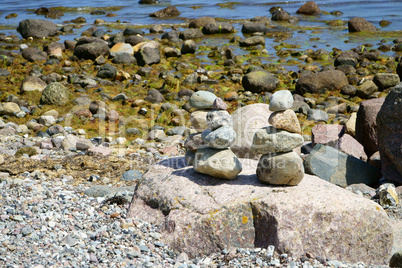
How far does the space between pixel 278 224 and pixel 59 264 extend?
2.28 m

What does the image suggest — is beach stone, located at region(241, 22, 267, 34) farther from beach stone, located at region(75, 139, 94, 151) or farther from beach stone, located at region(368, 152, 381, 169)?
beach stone, located at region(368, 152, 381, 169)

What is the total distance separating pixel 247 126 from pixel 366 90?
254 inches

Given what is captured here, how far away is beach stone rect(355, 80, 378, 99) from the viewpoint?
12.6 meters

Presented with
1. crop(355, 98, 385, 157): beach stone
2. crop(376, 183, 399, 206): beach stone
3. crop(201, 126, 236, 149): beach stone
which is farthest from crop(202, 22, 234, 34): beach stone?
crop(201, 126, 236, 149): beach stone

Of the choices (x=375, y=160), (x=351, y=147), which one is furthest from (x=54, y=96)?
(x=375, y=160)

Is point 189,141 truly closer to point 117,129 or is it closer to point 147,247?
point 147,247

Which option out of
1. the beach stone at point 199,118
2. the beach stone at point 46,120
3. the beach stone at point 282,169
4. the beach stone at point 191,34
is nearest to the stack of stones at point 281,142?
the beach stone at point 282,169

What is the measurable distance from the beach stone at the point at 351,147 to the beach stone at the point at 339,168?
52cm

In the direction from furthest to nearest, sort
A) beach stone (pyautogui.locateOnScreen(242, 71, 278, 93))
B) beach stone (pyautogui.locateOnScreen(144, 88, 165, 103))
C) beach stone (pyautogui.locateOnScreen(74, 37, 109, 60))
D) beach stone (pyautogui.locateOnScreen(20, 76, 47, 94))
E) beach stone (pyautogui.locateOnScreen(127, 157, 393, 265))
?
beach stone (pyautogui.locateOnScreen(74, 37, 109, 60)), beach stone (pyautogui.locateOnScreen(242, 71, 278, 93)), beach stone (pyautogui.locateOnScreen(20, 76, 47, 94)), beach stone (pyautogui.locateOnScreen(144, 88, 165, 103)), beach stone (pyautogui.locateOnScreen(127, 157, 393, 265))

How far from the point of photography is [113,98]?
12.4 metres

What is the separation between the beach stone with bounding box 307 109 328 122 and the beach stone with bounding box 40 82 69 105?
6448 mm

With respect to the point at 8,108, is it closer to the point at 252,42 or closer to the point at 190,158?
the point at 190,158

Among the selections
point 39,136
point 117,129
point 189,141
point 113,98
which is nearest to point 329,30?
point 113,98

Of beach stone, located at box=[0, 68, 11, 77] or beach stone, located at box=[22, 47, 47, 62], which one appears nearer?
beach stone, located at box=[0, 68, 11, 77]
